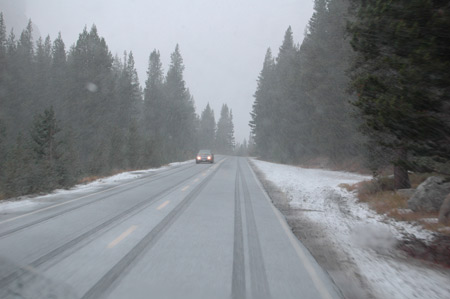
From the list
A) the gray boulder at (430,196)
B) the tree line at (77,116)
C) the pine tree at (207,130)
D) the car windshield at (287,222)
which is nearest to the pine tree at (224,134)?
the pine tree at (207,130)

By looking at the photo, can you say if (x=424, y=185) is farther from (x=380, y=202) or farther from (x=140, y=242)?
(x=140, y=242)

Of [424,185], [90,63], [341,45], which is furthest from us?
[90,63]

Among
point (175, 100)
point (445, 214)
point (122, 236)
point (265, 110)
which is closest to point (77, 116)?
point (175, 100)

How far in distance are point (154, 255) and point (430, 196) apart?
293 inches

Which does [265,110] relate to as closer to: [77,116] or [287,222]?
[77,116]

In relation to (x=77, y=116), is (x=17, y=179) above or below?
below

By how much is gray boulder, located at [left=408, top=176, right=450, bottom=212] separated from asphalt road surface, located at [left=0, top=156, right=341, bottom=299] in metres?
3.80

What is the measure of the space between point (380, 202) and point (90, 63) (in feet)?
146

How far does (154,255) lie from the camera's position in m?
5.13

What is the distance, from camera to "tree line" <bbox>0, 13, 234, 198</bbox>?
14445 millimetres

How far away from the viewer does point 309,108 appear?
40125mm

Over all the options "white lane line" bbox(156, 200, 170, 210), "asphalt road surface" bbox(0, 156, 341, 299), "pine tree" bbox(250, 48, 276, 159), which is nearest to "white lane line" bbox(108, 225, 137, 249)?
"asphalt road surface" bbox(0, 156, 341, 299)

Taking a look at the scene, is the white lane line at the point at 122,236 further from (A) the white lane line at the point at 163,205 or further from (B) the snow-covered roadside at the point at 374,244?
(B) the snow-covered roadside at the point at 374,244

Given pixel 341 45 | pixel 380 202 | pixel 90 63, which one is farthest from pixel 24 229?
pixel 90 63
